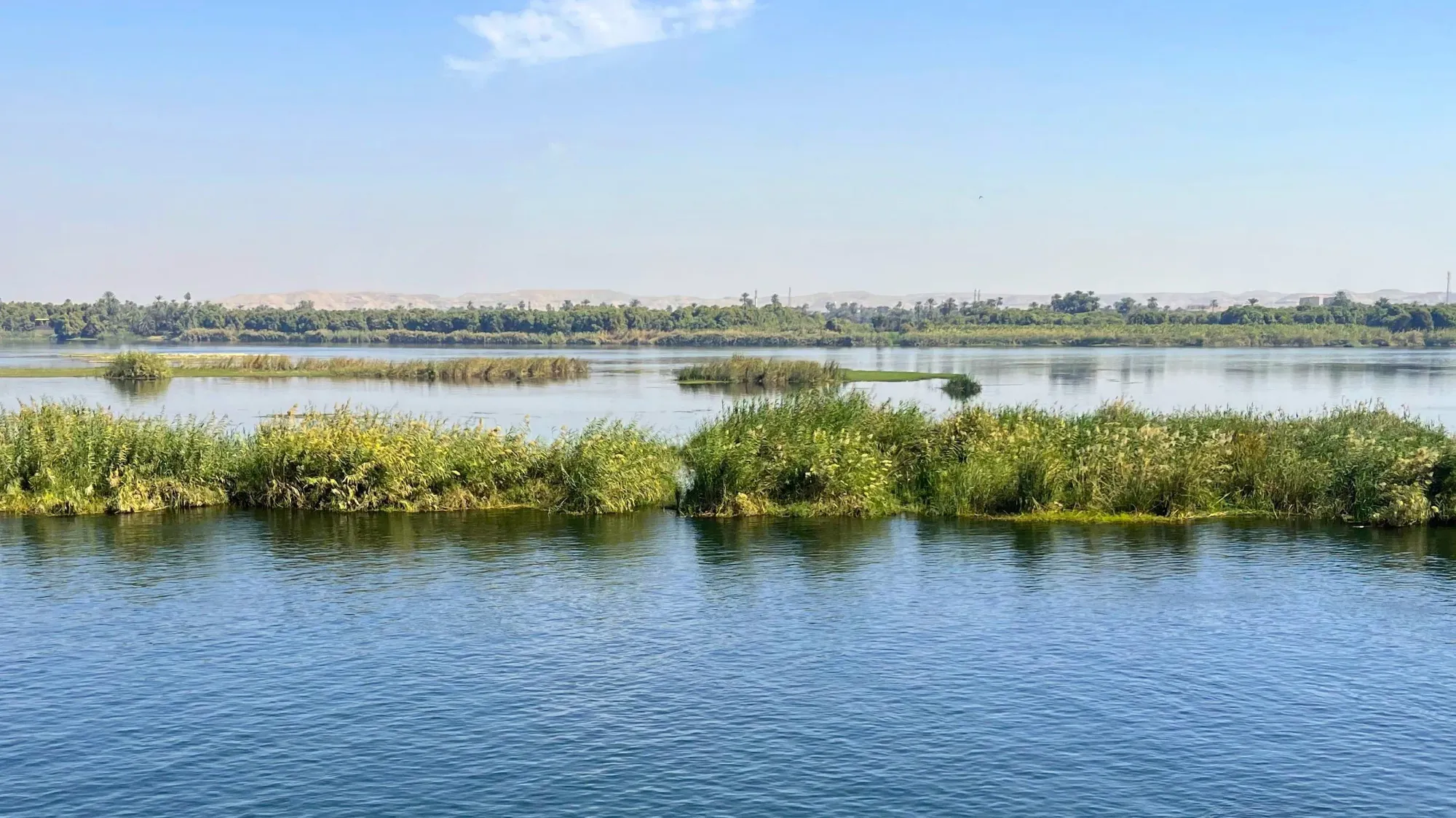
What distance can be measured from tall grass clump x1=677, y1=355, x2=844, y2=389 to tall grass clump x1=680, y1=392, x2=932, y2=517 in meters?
52.2

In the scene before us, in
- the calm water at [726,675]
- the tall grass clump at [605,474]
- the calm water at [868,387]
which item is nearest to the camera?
the calm water at [726,675]

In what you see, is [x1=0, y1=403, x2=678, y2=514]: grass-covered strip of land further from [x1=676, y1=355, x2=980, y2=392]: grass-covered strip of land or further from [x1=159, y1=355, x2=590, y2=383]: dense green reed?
[x1=159, y1=355, x2=590, y2=383]: dense green reed

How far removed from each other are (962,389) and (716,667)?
62.8 meters

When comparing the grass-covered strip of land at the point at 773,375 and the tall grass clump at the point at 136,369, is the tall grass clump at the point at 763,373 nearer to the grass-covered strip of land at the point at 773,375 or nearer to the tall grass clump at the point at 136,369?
the grass-covered strip of land at the point at 773,375

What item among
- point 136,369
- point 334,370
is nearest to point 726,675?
point 136,369

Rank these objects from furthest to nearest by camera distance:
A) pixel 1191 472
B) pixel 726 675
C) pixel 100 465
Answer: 1. pixel 100 465
2. pixel 1191 472
3. pixel 726 675

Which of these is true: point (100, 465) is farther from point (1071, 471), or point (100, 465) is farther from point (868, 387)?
point (868, 387)

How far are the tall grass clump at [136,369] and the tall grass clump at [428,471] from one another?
63.1 metres

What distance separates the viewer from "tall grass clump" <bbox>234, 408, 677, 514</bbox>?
1353 inches

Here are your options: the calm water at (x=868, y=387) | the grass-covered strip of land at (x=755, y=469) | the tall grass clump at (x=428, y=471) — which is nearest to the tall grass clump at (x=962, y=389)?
the calm water at (x=868, y=387)

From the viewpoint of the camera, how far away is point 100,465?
34156mm

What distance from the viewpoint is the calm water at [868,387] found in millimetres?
66375

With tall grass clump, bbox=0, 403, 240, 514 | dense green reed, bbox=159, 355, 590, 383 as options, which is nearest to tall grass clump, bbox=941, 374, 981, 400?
dense green reed, bbox=159, 355, 590, 383

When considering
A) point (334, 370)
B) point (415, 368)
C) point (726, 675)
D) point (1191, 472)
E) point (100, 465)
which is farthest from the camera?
point (334, 370)
